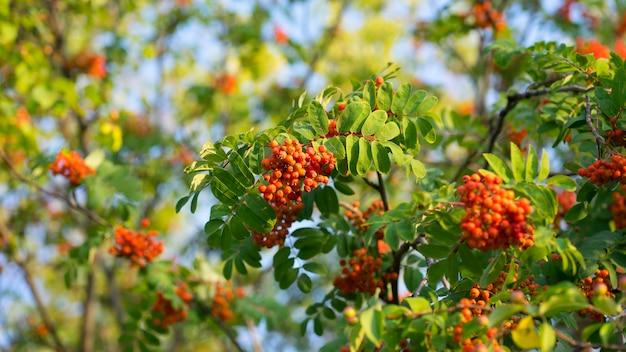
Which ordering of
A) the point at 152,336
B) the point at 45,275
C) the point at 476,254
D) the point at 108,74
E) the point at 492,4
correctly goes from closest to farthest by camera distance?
the point at 476,254, the point at 152,336, the point at 492,4, the point at 108,74, the point at 45,275

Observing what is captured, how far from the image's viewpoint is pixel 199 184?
2.47 meters

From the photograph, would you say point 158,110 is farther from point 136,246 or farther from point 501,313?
point 501,313

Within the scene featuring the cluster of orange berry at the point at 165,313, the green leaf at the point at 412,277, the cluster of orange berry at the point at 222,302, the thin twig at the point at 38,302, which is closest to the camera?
the green leaf at the point at 412,277

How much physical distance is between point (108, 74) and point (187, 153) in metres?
1.16

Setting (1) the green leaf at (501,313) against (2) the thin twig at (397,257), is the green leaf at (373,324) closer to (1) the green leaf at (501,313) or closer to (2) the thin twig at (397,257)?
(1) the green leaf at (501,313)

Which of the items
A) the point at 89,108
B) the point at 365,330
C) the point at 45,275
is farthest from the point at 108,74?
the point at 365,330

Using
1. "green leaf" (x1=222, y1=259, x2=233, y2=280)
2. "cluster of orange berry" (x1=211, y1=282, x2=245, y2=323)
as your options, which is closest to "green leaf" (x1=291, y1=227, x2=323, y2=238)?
"green leaf" (x1=222, y1=259, x2=233, y2=280)

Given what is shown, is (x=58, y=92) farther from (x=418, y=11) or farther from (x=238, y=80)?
(x=418, y=11)

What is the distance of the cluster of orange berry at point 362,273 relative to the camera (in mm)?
3008

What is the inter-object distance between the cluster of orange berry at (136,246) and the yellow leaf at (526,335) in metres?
2.56

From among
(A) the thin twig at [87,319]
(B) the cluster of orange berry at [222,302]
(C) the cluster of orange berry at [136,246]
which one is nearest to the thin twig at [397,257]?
(C) the cluster of orange berry at [136,246]

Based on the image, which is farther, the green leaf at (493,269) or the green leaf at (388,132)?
the green leaf at (388,132)

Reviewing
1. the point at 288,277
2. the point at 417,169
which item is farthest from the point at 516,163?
the point at 288,277

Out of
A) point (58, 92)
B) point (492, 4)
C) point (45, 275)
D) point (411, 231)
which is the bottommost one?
point (411, 231)
